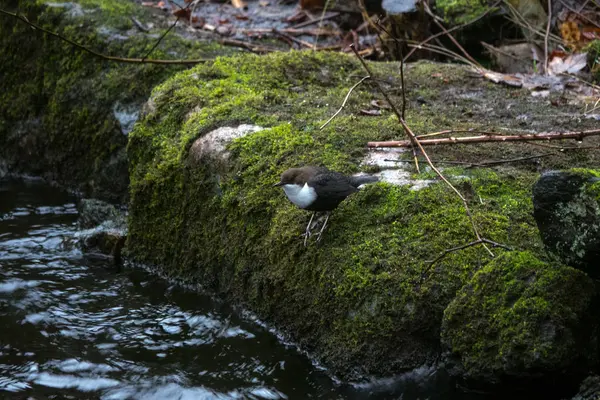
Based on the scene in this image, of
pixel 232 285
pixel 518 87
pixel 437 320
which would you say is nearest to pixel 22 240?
pixel 232 285

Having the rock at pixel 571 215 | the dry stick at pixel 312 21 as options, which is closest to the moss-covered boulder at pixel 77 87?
the dry stick at pixel 312 21

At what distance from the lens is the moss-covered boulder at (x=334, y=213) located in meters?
3.29

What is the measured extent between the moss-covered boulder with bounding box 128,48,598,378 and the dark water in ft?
0.45

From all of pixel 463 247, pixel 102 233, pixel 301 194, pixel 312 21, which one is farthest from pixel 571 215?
pixel 312 21

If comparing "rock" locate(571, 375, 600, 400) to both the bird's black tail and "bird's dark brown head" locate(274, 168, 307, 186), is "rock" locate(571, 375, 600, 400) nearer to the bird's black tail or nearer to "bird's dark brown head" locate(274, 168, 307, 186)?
the bird's black tail

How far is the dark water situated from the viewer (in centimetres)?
353

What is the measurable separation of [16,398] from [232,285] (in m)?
1.42

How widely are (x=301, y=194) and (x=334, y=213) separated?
1.05ft

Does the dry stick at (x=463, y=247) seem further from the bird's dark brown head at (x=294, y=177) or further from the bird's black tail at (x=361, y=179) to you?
the bird's dark brown head at (x=294, y=177)

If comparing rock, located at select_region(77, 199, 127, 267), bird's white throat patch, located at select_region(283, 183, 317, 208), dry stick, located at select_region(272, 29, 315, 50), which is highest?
bird's white throat patch, located at select_region(283, 183, 317, 208)

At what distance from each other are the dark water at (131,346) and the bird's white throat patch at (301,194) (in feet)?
2.73

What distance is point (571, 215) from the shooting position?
2689 millimetres

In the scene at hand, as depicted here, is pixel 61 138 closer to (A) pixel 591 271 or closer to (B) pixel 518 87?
(B) pixel 518 87

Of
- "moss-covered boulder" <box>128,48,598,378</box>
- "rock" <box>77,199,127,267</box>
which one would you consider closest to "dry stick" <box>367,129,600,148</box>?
"moss-covered boulder" <box>128,48,598,378</box>
